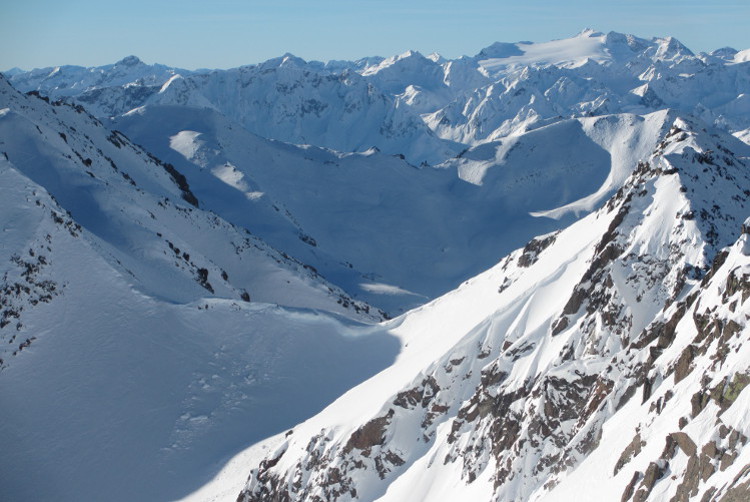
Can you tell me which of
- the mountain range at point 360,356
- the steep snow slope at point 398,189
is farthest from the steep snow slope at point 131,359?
the steep snow slope at point 398,189

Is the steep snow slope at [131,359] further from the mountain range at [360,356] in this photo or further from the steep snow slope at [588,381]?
the steep snow slope at [588,381]

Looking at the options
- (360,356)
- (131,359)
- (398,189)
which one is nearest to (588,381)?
(360,356)

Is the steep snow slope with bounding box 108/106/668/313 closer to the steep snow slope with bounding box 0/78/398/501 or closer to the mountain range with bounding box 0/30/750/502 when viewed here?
the mountain range with bounding box 0/30/750/502

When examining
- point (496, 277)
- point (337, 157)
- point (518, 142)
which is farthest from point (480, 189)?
point (496, 277)

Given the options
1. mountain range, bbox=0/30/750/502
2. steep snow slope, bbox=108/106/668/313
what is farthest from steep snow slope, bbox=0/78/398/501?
steep snow slope, bbox=108/106/668/313

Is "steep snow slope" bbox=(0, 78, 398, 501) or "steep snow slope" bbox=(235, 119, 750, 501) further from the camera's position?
"steep snow slope" bbox=(0, 78, 398, 501)

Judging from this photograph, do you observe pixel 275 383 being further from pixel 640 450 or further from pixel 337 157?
pixel 337 157

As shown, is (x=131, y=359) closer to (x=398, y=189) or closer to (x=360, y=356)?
(x=360, y=356)
